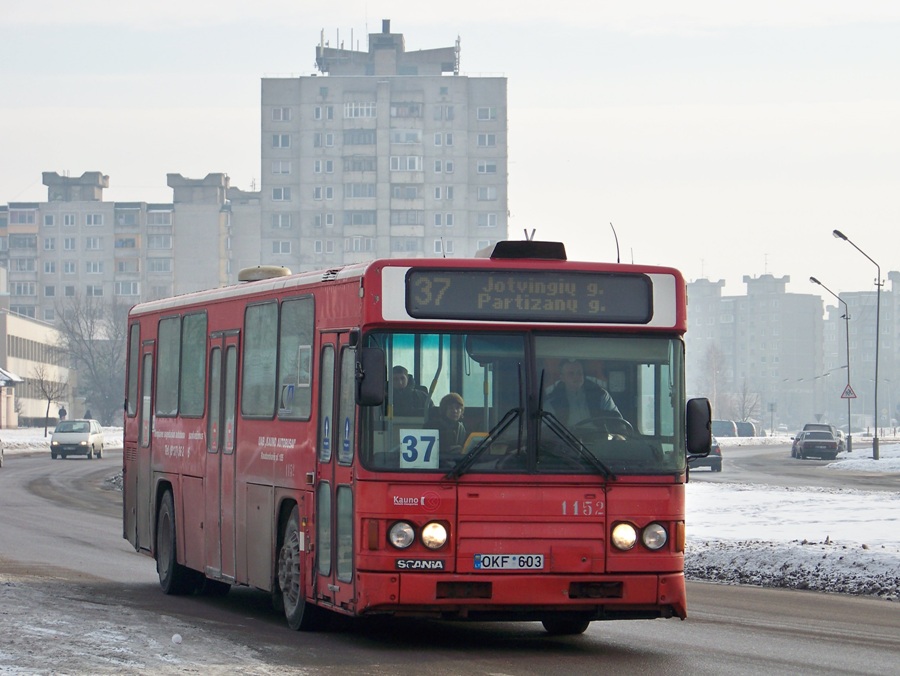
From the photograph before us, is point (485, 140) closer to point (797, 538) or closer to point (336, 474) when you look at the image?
point (797, 538)

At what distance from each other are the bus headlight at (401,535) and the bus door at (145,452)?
21.2 feet

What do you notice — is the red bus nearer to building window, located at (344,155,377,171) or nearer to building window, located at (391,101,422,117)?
building window, located at (344,155,377,171)

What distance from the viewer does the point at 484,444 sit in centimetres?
1114

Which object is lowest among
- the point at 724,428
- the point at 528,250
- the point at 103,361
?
the point at 724,428

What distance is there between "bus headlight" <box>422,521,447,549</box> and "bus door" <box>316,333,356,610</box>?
1.78 ft

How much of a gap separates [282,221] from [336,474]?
613 feet

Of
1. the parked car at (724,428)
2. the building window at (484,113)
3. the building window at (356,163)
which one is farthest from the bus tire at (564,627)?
the building window at (484,113)

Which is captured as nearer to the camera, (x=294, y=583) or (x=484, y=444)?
(x=484, y=444)

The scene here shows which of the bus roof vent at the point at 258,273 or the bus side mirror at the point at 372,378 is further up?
the bus roof vent at the point at 258,273

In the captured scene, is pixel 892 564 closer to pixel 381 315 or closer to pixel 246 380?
pixel 246 380

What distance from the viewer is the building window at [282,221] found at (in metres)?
197

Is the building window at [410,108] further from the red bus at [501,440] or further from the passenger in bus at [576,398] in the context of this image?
the passenger in bus at [576,398]

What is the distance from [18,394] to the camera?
493 feet

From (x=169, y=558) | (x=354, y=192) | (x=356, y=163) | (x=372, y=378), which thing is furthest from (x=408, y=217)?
(x=372, y=378)
